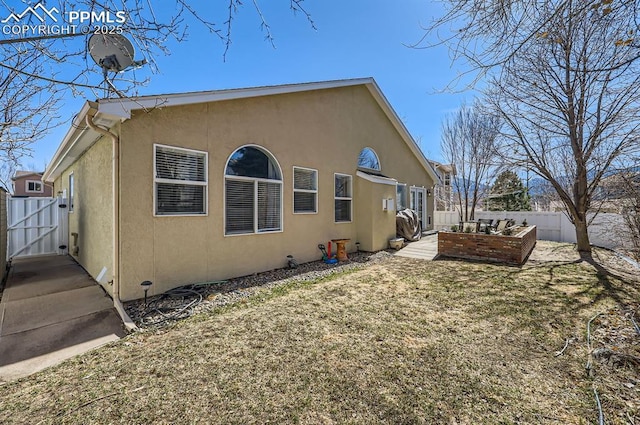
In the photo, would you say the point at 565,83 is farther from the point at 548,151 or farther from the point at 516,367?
the point at 516,367

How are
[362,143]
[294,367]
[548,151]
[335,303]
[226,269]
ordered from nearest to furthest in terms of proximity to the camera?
[294,367] < [335,303] < [226,269] < [548,151] < [362,143]

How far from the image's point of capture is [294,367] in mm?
2971

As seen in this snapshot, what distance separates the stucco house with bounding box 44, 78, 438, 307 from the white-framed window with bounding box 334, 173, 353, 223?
0.04 meters

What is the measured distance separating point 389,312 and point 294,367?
214 centimetres

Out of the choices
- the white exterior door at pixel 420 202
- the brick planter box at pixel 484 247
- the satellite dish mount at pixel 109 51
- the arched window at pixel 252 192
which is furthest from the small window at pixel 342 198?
the satellite dish mount at pixel 109 51

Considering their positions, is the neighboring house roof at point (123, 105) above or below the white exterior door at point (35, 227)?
above

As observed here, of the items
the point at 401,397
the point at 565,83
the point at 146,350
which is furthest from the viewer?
the point at 565,83

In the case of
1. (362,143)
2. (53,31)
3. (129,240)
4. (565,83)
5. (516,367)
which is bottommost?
(516,367)

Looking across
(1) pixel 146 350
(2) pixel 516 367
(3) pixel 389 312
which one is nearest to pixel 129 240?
(1) pixel 146 350

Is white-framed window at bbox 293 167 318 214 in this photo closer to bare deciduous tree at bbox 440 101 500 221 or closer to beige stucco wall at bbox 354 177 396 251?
beige stucco wall at bbox 354 177 396 251

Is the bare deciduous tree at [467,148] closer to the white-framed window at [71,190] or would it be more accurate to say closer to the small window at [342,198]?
the small window at [342,198]

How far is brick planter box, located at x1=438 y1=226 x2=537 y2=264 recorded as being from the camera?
7.97m

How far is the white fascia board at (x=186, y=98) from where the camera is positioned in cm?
431

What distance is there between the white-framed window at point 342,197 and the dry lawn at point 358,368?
177 inches
